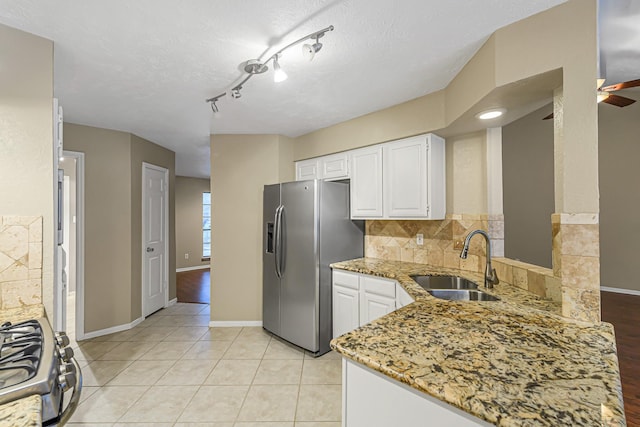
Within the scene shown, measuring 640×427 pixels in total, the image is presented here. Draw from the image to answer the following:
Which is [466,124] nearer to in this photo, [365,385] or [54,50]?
[365,385]

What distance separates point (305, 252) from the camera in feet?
9.47

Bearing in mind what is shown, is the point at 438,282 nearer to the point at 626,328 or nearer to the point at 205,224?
the point at 626,328

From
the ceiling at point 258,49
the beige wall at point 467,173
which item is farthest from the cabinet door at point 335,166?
the beige wall at point 467,173

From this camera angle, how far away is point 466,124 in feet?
7.51

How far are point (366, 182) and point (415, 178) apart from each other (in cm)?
53

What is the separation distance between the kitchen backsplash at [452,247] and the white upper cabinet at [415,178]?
0.23m

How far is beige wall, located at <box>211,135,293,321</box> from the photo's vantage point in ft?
11.7

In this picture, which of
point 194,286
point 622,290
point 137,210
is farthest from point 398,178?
point 194,286

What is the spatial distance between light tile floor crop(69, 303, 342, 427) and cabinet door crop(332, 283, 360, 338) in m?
0.30

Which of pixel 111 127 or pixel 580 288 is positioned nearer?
pixel 580 288

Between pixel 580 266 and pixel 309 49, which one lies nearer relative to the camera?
pixel 580 266

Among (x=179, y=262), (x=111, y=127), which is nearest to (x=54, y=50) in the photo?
(x=111, y=127)

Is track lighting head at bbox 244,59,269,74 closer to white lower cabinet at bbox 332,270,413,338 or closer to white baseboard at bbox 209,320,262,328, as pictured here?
white lower cabinet at bbox 332,270,413,338

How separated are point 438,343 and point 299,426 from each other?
135cm
